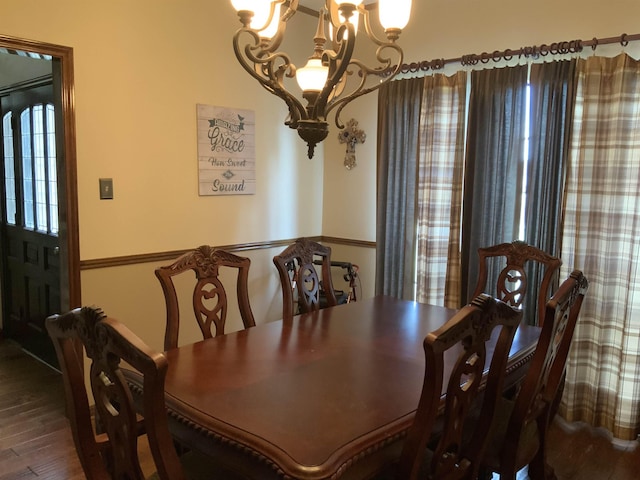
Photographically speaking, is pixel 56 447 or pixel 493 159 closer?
pixel 56 447

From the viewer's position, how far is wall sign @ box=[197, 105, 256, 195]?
3.48m

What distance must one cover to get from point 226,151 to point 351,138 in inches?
41.0

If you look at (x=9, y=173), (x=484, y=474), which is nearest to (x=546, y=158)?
(x=484, y=474)

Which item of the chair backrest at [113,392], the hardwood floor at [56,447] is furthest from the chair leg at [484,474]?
the chair backrest at [113,392]

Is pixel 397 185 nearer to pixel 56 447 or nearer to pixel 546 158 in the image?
pixel 546 158

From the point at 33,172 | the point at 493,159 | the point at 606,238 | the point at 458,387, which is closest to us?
the point at 458,387

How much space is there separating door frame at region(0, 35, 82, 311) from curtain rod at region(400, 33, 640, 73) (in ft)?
6.98

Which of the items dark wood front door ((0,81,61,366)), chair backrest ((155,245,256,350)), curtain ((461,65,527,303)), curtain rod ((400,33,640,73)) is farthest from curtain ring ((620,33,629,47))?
dark wood front door ((0,81,61,366))

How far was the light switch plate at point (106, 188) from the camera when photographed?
3.01 metres

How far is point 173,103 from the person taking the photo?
3293 millimetres

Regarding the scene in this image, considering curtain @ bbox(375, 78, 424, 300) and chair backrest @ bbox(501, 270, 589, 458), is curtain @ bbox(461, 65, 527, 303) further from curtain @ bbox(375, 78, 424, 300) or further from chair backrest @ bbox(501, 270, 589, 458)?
chair backrest @ bbox(501, 270, 589, 458)

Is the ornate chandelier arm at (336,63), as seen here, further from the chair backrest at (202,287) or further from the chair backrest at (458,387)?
the chair backrest at (458,387)

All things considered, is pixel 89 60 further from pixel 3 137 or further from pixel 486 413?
pixel 486 413


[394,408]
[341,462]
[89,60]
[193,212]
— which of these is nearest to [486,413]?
[394,408]
